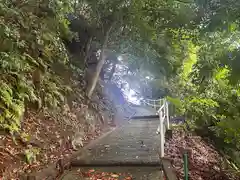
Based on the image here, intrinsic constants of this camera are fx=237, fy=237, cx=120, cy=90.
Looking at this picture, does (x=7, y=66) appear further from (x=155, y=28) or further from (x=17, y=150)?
(x=155, y=28)

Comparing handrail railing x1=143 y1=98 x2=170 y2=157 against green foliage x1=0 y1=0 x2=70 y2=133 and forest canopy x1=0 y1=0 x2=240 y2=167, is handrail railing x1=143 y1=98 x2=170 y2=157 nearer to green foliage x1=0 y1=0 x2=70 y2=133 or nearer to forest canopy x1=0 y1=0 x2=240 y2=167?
forest canopy x1=0 y1=0 x2=240 y2=167

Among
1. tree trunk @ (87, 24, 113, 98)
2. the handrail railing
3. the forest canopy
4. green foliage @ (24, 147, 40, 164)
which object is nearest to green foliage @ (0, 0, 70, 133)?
the forest canopy

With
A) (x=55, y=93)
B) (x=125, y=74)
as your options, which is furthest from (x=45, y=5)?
(x=125, y=74)

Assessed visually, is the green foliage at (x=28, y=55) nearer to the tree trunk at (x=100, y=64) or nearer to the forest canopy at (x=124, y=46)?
the forest canopy at (x=124, y=46)

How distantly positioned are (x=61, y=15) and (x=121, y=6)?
1965 millimetres

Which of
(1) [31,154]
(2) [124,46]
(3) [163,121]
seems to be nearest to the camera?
(1) [31,154]

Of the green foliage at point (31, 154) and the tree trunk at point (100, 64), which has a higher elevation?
the tree trunk at point (100, 64)

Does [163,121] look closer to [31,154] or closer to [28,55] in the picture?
[31,154]

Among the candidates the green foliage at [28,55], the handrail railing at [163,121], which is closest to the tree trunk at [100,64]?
the green foliage at [28,55]

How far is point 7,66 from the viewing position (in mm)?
4730

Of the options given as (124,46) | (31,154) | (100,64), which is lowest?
(31,154)

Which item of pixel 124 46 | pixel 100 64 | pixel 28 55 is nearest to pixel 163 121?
pixel 100 64

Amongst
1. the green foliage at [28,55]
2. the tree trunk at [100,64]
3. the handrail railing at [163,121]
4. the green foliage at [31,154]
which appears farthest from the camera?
the tree trunk at [100,64]

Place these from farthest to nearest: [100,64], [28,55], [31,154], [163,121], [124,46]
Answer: [124,46] → [100,64] → [163,121] → [28,55] → [31,154]
